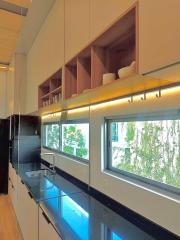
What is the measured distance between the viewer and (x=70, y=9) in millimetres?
1916

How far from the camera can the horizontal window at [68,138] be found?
2564 millimetres

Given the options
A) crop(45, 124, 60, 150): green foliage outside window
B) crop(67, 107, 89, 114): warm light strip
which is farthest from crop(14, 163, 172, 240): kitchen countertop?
crop(45, 124, 60, 150): green foliage outside window

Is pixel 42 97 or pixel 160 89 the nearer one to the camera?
pixel 160 89

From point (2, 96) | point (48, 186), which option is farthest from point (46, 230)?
point (2, 96)

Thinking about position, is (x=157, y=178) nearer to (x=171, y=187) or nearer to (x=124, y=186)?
(x=171, y=187)

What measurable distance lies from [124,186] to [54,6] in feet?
6.68

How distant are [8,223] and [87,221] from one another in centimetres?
256

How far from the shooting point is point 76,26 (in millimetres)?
1763

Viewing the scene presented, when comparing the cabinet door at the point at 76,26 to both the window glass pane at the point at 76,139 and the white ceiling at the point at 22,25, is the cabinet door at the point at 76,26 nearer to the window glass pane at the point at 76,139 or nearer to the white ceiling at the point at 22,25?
the white ceiling at the point at 22,25

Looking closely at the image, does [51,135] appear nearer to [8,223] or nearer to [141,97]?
[8,223]

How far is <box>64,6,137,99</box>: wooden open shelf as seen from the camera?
1.28 metres

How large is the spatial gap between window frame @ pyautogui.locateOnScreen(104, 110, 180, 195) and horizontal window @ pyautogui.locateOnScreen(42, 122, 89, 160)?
0.46m

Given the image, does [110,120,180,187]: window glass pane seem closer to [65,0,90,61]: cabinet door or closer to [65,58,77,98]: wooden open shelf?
[65,58,77,98]: wooden open shelf

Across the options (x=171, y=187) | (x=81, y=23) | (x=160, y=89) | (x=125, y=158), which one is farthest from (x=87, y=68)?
(x=171, y=187)
